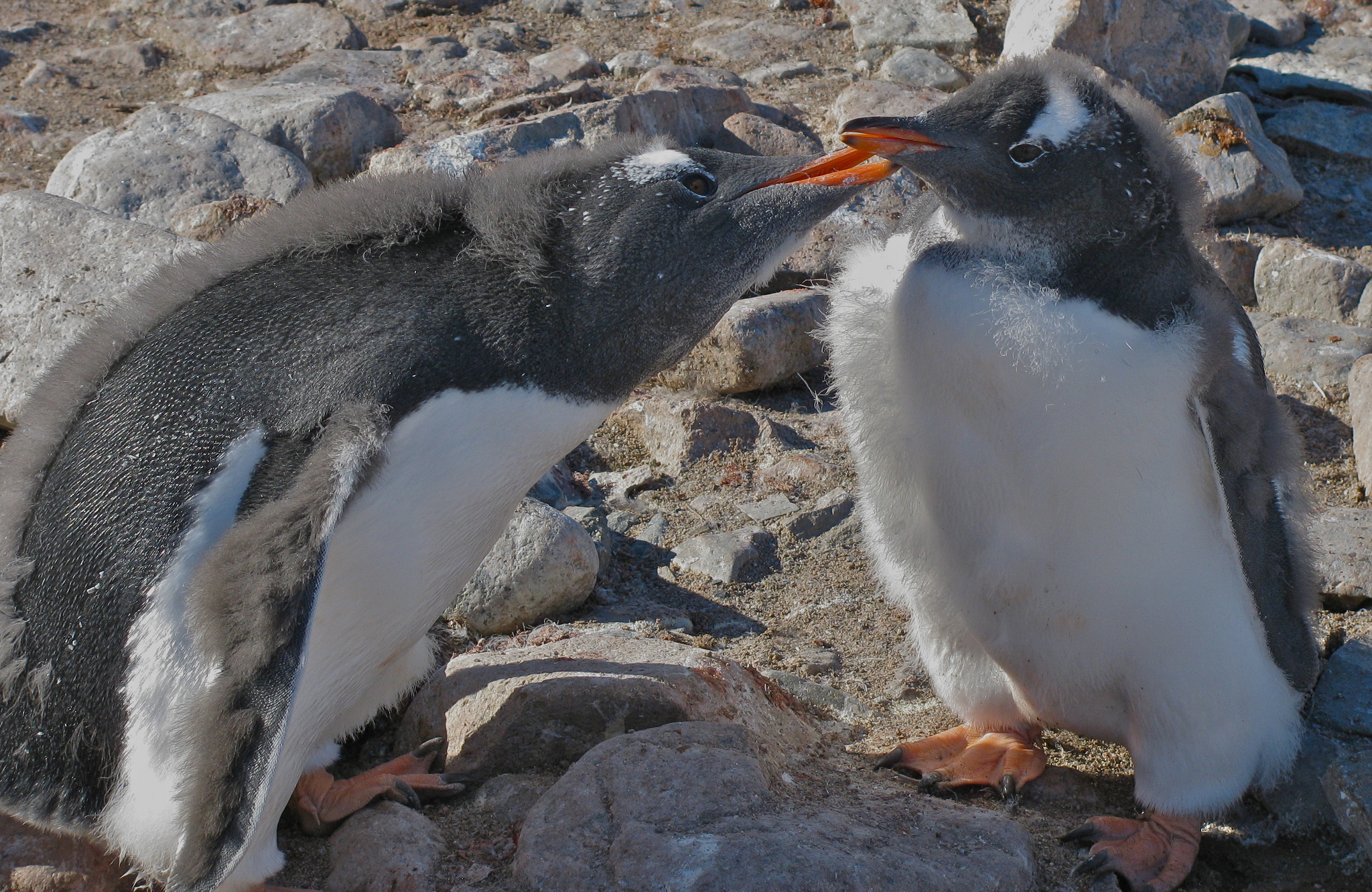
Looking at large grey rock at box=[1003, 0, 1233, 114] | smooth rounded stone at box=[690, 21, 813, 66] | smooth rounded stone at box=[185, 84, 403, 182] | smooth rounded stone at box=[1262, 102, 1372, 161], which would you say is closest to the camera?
smooth rounded stone at box=[185, 84, 403, 182]

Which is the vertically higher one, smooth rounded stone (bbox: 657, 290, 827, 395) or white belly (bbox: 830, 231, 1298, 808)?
white belly (bbox: 830, 231, 1298, 808)

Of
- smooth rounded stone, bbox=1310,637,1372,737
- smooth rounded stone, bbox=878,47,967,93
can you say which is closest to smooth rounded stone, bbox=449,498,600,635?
smooth rounded stone, bbox=1310,637,1372,737

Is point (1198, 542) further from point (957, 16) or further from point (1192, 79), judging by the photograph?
point (957, 16)

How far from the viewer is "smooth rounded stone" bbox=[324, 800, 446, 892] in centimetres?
228

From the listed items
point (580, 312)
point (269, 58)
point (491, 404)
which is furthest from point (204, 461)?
point (269, 58)

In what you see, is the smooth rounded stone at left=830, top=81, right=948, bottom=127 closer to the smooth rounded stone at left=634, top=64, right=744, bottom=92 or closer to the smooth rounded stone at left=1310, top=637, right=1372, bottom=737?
the smooth rounded stone at left=634, top=64, right=744, bottom=92

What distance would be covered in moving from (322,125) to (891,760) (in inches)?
145

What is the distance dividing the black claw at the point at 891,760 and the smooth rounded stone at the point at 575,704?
173 mm

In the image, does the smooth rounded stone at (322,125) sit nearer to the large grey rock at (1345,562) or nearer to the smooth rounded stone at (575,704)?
the smooth rounded stone at (575,704)

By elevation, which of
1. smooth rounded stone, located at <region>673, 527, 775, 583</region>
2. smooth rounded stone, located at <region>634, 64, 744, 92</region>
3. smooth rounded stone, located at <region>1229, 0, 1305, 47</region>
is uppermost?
smooth rounded stone, located at <region>1229, 0, 1305, 47</region>

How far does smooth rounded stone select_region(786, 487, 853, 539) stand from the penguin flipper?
200cm

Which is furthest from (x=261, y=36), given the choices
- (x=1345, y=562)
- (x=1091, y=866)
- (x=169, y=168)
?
(x=1091, y=866)

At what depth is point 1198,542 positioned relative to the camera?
2434 millimetres

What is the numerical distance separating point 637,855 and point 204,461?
39.1 inches
